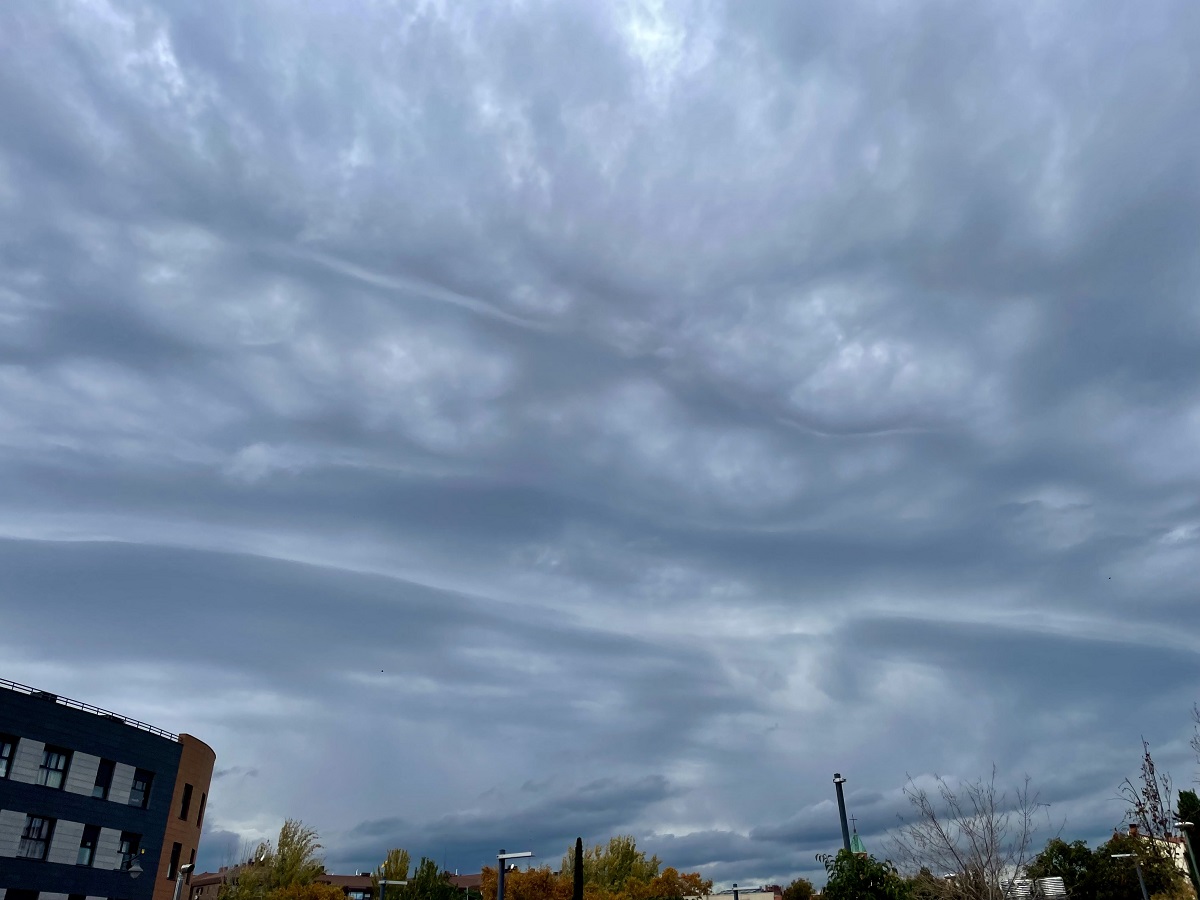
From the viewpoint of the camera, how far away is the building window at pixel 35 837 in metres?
47.3

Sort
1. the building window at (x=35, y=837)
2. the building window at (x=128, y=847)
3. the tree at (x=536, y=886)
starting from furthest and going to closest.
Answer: the tree at (x=536, y=886) → the building window at (x=128, y=847) → the building window at (x=35, y=837)

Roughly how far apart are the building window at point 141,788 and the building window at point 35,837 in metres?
6.28

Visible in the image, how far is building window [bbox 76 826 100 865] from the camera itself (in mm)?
51000

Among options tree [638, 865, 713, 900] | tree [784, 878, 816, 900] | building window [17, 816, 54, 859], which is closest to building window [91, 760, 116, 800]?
building window [17, 816, 54, 859]

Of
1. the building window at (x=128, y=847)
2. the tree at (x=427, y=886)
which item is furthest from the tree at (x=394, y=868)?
the building window at (x=128, y=847)

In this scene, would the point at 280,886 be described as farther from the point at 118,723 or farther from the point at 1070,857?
the point at 1070,857

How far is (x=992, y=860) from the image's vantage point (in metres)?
35.3

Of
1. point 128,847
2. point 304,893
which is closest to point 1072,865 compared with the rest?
point 304,893

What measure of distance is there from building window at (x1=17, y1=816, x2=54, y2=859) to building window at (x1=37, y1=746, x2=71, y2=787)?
1843 mm

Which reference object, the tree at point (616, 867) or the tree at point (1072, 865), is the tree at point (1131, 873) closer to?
the tree at point (1072, 865)

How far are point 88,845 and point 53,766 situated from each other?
579cm

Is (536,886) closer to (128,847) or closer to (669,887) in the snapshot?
(669,887)

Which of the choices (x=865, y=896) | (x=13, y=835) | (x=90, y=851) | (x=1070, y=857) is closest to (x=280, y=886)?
(x=90, y=851)

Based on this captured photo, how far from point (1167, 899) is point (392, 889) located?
5845 centimetres
